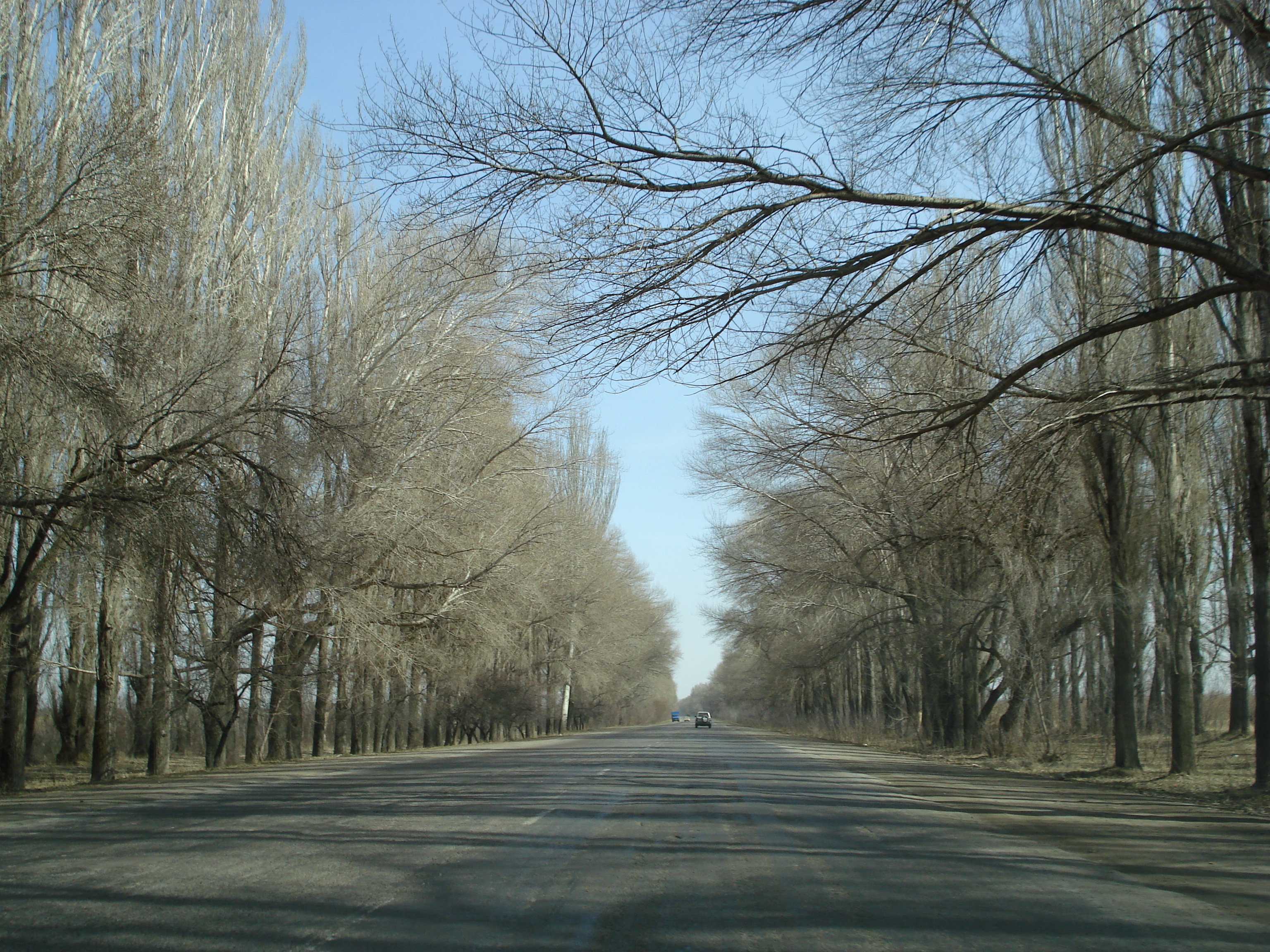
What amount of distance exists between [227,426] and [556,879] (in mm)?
9127

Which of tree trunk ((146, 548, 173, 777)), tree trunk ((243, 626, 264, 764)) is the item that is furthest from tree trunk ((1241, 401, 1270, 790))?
tree trunk ((243, 626, 264, 764))

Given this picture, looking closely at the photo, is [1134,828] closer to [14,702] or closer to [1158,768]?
[1158,768]

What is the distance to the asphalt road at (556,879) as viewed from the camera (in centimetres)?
485

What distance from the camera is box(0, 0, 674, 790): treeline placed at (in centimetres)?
1141

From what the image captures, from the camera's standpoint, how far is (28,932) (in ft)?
15.8

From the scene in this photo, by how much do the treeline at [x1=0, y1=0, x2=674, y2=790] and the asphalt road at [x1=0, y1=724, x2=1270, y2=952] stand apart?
4.00m

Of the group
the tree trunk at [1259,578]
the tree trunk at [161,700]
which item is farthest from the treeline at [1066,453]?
the tree trunk at [161,700]

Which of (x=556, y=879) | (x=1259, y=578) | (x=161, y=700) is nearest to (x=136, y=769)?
(x=161, y=700)

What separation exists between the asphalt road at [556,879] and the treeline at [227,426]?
4.00m

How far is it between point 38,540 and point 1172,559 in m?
19.0

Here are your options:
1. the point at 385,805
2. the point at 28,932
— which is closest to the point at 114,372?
the point at 385,805

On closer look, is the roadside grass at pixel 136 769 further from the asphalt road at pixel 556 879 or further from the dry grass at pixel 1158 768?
the dry grass at pixel 1158 768

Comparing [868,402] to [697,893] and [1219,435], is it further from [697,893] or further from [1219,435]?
[1219,435]

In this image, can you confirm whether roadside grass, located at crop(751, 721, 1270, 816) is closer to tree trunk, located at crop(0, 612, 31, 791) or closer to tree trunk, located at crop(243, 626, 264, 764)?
tree trunk, located at crop(243, 626, 264, 764)
